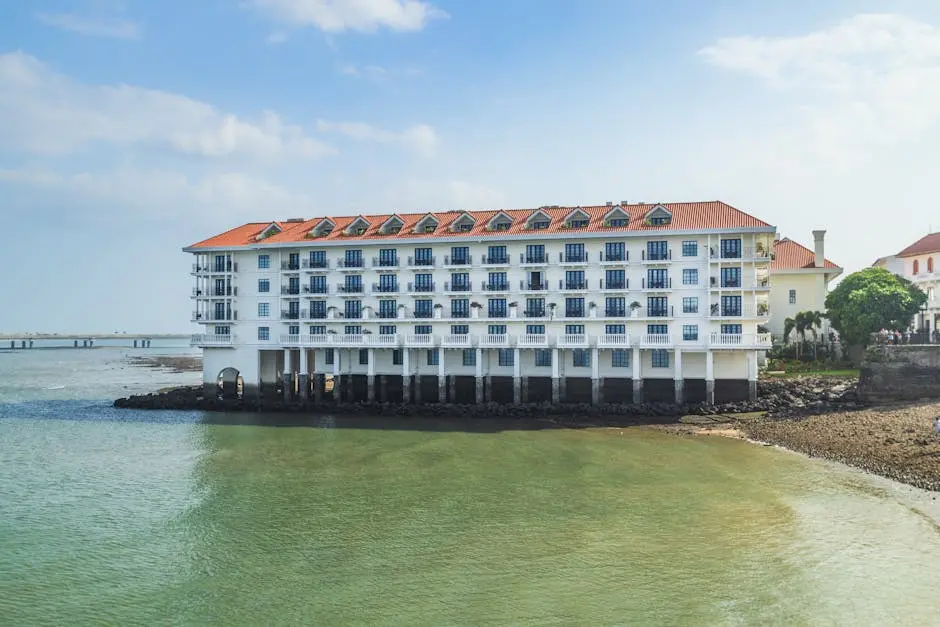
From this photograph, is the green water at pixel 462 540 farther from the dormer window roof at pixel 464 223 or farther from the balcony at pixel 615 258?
the dormer window roof at pixel 464 223

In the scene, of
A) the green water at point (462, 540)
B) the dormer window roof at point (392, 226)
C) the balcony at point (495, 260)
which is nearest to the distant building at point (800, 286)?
the balcony at point (495, 260)

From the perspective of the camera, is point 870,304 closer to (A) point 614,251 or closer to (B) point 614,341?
(A) point 614,251

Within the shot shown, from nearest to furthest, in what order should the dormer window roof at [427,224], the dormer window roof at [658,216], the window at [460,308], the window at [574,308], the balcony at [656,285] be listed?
the balcony at [656,285] < the dormer window roof at [658,216] < the window at [574,308] < the window at [460,308] < the dormer window roof at [427,224]

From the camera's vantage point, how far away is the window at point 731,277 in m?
44.3

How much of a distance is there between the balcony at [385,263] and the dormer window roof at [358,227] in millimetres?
3009

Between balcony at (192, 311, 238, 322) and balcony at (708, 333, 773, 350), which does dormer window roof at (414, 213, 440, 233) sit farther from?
balcony at (708, 333, 773, 350)

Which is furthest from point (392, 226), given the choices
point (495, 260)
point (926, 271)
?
point (926, 271)

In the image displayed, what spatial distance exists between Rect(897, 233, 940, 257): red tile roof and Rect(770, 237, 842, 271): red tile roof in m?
8.47

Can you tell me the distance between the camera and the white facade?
147 ft

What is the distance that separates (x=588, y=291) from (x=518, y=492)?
22855mm

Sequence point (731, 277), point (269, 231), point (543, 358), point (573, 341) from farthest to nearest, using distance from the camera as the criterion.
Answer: point (269, 231), point (543, 358), point (573, 341), point (731, 277)

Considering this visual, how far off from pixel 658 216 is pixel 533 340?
12598 mm

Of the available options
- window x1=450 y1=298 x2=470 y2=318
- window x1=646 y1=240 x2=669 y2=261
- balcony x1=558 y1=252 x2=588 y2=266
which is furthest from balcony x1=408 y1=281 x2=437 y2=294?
window x1=646 y1=240 x2=669 y2=261

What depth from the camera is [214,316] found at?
52594mm
